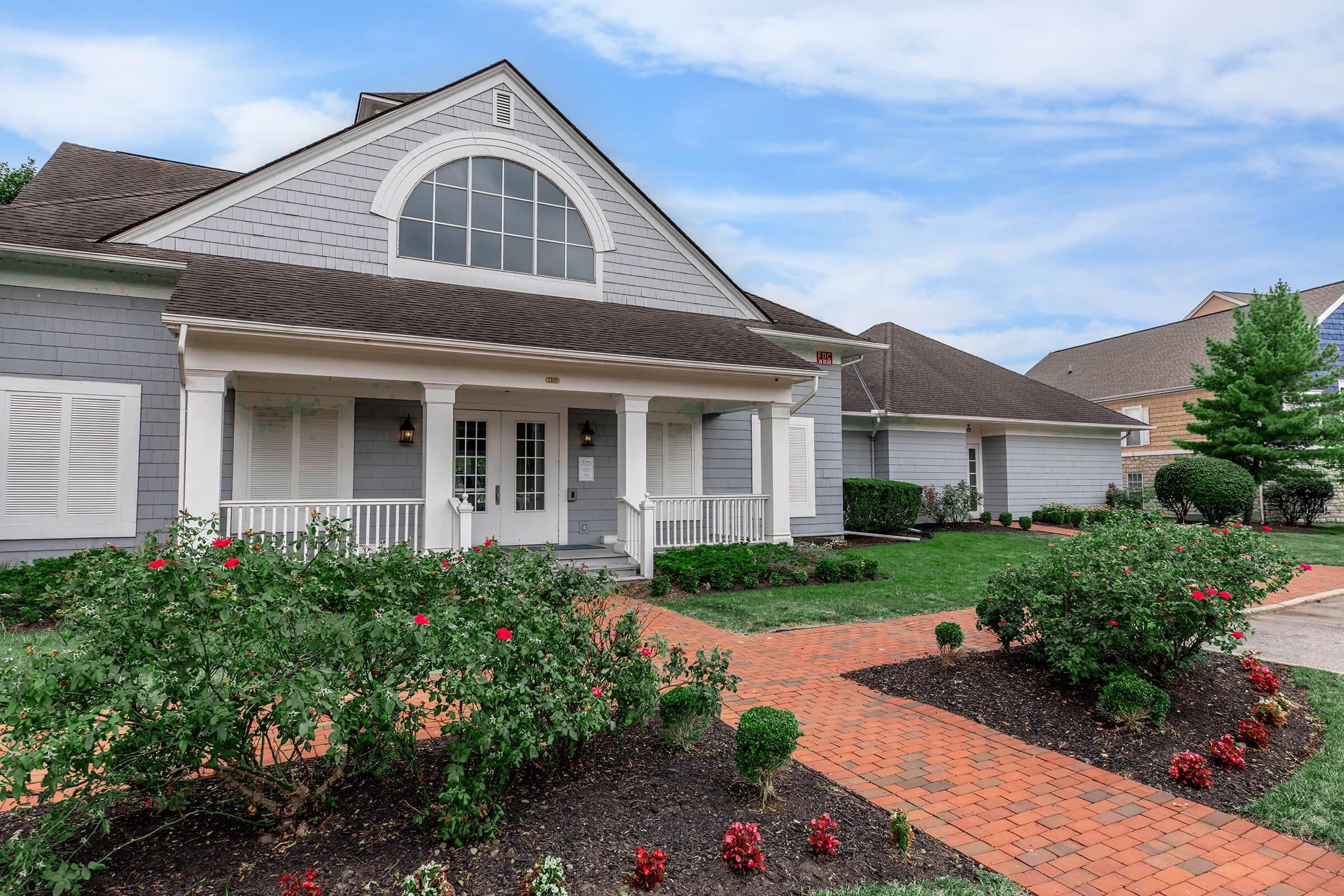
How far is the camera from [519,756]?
284cm

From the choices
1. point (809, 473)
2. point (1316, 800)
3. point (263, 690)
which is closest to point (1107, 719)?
point (1316, 800)

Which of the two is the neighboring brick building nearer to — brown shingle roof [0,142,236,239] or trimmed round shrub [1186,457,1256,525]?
trimmed round shrub [1186,457,1256,525]

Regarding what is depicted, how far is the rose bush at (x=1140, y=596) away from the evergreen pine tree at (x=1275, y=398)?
17.5 meters

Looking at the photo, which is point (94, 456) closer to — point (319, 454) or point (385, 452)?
point (319, 454)

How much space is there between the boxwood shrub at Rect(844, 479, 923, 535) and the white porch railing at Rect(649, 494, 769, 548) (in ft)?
15.2

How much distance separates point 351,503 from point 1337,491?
27057 mm

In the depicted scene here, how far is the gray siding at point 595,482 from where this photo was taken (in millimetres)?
11562

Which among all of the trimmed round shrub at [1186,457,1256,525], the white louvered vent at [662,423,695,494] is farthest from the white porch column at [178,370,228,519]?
the trimmed round shrub at [1186,457,1256,525]

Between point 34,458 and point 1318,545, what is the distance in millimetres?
22370

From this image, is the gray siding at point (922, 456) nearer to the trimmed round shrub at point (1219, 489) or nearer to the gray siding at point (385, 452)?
the trimmed round shrub at point (1219, 489)

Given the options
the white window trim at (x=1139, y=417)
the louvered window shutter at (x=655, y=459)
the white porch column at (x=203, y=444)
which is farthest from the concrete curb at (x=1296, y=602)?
the white window trim at (x=1139, y=417)

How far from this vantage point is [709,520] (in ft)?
36.2

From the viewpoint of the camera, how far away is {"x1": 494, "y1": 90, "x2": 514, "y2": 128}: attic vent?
11.1m

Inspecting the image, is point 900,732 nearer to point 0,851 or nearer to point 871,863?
point 871,863
